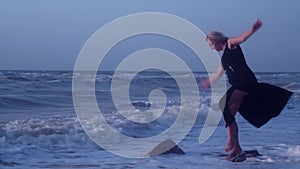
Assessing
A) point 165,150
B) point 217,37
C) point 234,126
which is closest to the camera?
point 217,37

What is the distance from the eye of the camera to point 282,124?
1288 cm

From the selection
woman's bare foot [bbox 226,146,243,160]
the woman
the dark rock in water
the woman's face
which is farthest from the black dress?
the dark rock in water

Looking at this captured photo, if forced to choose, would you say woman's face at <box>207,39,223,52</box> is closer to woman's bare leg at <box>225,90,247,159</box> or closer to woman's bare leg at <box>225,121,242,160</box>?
woman's bare leg at <box>225,90,247,159</box>

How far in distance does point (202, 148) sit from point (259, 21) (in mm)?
2962

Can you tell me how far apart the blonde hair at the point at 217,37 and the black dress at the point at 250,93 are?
144 mm

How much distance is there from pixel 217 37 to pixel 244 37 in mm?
634

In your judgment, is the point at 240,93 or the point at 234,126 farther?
the point at 234,126

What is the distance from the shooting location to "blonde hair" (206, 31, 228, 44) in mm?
6953

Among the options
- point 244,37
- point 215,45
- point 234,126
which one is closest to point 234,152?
point 234,126

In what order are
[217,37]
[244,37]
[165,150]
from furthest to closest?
[165,150]
[217,37]
[244,37]

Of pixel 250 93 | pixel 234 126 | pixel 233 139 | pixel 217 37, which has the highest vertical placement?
pixel 217 37

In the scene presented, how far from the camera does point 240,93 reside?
698 centimetres

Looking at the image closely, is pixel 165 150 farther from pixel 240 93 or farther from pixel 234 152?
pixel 240 93

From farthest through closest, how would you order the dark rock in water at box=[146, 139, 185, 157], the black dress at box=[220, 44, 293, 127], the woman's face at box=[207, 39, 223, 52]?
1. the dark rock in water at box=[146, 139, 185, 157]
2. the woman's face at box=[207, 39, 223, 52]
3. the black dress at box=[220, 44, 293, 127]
